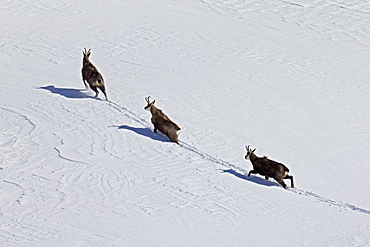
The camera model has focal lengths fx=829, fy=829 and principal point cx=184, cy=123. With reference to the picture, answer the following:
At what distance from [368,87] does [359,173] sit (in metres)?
6.80

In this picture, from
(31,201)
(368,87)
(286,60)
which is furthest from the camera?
(286,60)

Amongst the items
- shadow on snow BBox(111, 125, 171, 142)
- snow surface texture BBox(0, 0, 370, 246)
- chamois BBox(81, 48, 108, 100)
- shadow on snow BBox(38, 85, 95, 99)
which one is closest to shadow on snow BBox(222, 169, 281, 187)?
snow surface texture BBox(0, 0, 370, 246)

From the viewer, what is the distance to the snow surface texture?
14.7m

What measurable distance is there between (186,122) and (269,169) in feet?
13.2

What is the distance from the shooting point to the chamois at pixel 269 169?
54.9 ft

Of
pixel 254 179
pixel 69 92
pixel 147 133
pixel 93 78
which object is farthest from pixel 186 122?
pixel 254 179

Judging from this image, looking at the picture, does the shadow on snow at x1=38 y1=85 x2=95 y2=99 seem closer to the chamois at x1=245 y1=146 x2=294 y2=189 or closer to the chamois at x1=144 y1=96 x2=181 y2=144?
the chamois at x1=144 y1=96 x2=181 y2=144

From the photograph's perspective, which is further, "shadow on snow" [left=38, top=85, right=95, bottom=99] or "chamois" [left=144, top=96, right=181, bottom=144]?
"shadow on snow" [left=38, top=85, right=95, bottom=99]

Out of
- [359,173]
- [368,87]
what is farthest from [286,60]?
[359,173]

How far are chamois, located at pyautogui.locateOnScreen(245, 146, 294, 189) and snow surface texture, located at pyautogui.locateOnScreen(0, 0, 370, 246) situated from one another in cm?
21

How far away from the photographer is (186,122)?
20.4m

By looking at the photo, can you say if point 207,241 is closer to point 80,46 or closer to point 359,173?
point 359,173

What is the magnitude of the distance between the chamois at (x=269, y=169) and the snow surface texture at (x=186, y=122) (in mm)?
207

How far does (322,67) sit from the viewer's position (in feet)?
85.4
